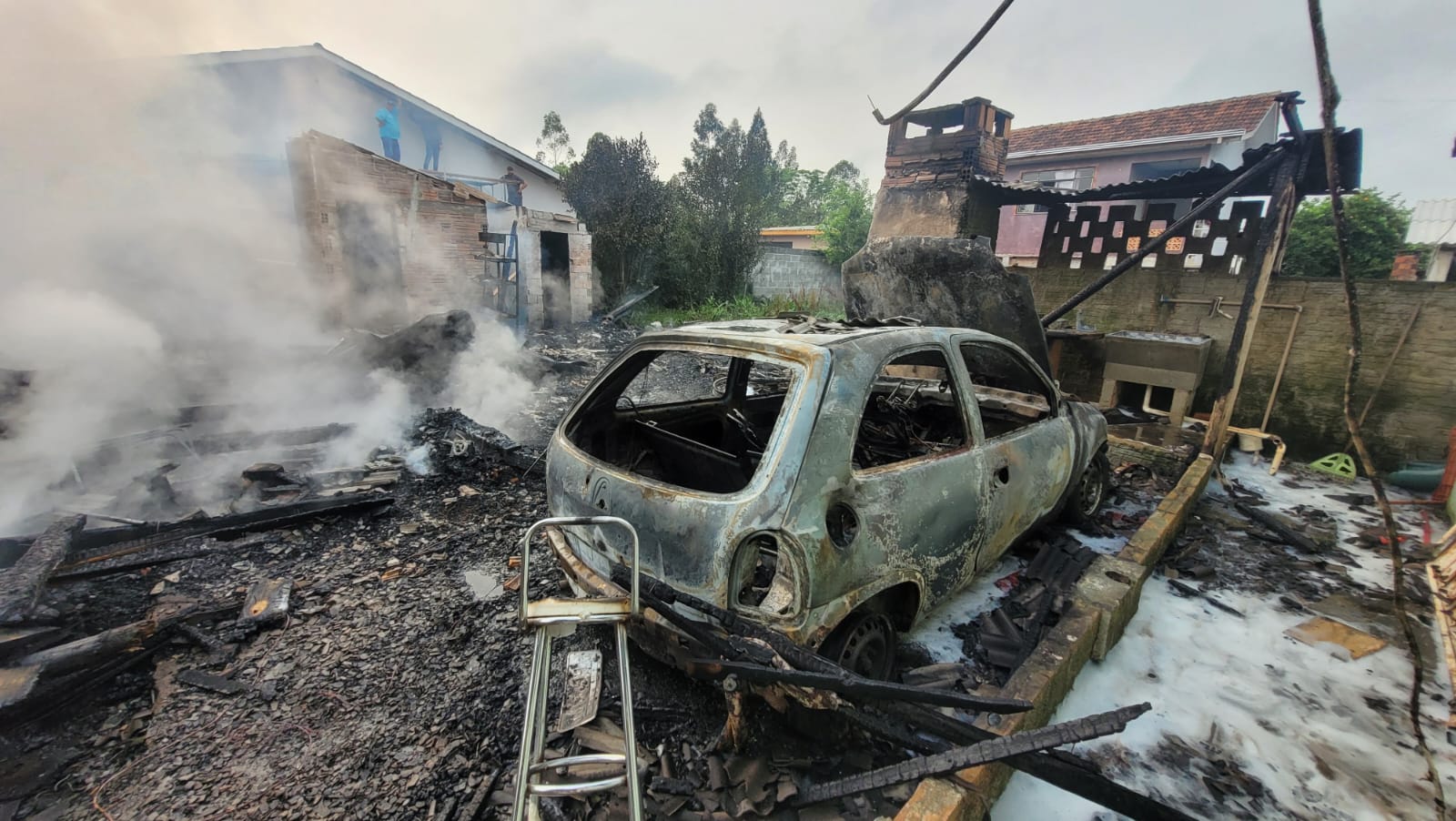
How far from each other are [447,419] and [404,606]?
3441 millimetres

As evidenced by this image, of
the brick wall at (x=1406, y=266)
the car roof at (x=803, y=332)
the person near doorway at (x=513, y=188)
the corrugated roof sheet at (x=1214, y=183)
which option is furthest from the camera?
the person near doorway at (x=513, y=188)

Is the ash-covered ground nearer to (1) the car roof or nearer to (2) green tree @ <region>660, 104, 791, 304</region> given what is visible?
(1) the car roof

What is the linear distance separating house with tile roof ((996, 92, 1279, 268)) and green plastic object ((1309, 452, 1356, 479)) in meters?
11.4

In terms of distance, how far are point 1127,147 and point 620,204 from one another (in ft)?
50.3

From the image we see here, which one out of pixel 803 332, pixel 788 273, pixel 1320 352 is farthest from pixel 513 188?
pixel 1320 352

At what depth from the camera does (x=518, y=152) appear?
19172mm

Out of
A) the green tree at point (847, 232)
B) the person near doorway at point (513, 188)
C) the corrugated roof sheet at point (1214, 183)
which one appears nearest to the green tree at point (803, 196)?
the green tree at point (847, 232)

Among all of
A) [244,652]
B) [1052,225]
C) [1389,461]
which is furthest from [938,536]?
[1052,225]

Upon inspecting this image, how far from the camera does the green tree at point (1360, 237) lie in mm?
11523

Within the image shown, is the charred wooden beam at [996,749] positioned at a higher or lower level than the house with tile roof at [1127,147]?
lower

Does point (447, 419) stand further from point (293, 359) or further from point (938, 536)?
point (938, 536)

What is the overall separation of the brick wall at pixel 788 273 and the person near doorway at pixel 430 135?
10.4 m

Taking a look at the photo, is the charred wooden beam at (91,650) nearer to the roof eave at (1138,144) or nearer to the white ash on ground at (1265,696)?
the white ash on ground at (1265,696)

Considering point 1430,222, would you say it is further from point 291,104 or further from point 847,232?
point 291,104
